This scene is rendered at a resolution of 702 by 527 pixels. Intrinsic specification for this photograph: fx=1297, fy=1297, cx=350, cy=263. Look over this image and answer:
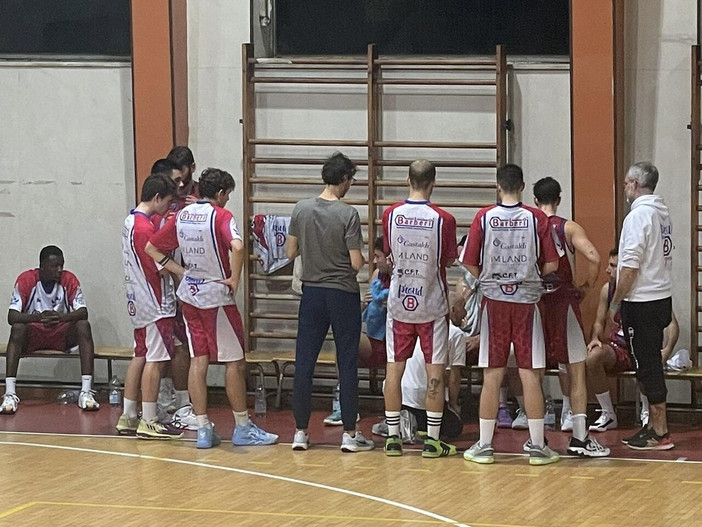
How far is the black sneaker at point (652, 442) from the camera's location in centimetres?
797

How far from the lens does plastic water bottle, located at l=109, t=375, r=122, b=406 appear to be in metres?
9.80

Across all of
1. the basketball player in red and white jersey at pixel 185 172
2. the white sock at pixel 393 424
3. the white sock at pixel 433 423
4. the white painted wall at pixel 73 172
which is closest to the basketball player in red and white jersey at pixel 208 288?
the basketball player in red and white jersey at pixel 185 172

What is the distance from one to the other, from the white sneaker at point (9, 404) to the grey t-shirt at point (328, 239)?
116 inches

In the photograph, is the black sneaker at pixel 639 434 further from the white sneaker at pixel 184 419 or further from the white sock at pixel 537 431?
the white sneaker at pixel 184 419

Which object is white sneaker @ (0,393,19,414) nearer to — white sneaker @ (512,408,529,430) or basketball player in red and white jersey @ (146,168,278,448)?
basketball player in red and white jersey @ (146,168,278,448)

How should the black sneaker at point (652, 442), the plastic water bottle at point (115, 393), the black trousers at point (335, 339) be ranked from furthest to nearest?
the plastic water bottle at point (115, 393), the black sneaker at point (652, 442), the black trousers at point (335, 339)

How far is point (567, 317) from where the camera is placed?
309 inches

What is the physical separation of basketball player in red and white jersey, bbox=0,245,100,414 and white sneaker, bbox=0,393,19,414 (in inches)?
7.1

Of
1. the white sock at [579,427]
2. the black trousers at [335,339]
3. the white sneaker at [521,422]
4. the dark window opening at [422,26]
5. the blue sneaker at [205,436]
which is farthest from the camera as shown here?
the dark window opening at [422,26]

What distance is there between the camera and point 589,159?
9008 mm

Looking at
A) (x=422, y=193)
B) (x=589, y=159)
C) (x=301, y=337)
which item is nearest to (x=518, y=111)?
(x=589, y=159)

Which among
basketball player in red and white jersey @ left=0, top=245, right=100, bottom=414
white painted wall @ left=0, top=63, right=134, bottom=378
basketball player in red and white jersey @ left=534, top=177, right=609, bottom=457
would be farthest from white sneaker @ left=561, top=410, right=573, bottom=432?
white painted wall @ left=0, top=63, right=134, bottom=378

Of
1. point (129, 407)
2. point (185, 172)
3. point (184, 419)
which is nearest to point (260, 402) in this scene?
point (184, 419)

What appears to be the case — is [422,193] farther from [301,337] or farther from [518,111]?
[518,111]
